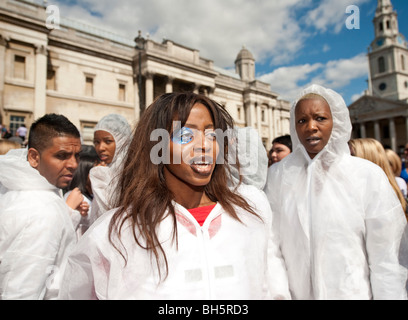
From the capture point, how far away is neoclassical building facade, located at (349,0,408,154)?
4428cm

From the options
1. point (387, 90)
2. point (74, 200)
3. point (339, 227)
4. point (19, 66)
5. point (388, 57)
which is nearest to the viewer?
point (339, 227)

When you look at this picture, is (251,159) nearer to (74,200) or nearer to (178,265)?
(178,265)

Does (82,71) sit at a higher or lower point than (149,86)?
higher

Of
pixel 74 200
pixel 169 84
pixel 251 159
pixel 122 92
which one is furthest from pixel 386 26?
pixel 74 200

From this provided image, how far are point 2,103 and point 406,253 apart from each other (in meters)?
20.6

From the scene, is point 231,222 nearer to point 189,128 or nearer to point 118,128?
point 189,128

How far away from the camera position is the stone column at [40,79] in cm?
1745

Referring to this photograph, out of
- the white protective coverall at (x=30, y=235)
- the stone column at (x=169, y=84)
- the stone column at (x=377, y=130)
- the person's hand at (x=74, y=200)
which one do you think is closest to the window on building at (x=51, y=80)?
the stone column at (x=169, y=84)

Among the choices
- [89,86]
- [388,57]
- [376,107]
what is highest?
[388,57]

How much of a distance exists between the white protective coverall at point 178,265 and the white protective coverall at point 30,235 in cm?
48

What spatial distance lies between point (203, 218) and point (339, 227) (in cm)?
112

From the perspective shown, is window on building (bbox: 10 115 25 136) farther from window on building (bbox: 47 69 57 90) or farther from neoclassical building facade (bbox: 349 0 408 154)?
neoclassical building facade (bbox: 349 0 408 154)

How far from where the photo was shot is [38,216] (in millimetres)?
1767
